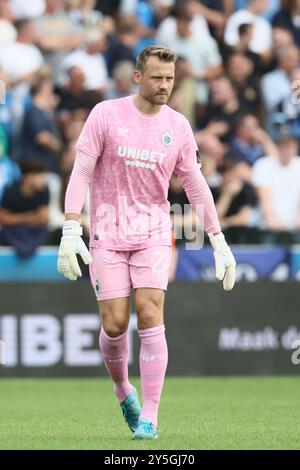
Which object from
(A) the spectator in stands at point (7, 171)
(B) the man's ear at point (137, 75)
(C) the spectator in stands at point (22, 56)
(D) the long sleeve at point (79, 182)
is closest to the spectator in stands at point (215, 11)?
(C) the spectator in stands at point (22, 56)

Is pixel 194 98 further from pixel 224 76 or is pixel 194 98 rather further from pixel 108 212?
pixel 108 212

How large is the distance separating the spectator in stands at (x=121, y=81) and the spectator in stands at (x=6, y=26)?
1.45 meters

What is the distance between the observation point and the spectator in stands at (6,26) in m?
15.7

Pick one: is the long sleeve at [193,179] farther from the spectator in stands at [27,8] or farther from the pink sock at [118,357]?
the spectator in stands at [27,8]

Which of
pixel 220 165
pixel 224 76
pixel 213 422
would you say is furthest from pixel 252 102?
pixel 213 422

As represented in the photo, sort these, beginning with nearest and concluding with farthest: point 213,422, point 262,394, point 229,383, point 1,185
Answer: point 213,422, point 262,394, point 229,383, point 1,185

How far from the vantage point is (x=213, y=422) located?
28.2 ft

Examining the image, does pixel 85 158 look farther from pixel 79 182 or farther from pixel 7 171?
pixel 7 171

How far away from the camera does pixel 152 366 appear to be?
7254 mm

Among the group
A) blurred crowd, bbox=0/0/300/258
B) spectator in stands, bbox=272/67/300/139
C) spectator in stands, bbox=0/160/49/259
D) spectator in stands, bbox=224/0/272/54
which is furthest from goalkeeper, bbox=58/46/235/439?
spectator in stands, bbox=224/0/272/54

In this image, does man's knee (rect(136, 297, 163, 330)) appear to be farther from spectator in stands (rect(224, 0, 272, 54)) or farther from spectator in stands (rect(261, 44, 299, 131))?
spectator in stands (rect(224, 0, 272, 54))

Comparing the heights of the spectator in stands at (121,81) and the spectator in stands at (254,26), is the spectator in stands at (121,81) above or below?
below

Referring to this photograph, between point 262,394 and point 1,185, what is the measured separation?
4326 mm

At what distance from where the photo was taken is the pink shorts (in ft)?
23.9
